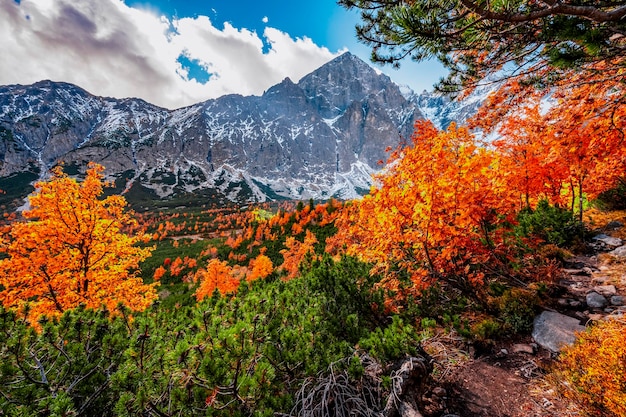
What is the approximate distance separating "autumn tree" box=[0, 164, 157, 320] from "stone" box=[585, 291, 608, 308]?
40.3 feet

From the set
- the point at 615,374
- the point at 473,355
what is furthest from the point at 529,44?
the point at 473,355

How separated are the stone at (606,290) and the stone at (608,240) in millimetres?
3472

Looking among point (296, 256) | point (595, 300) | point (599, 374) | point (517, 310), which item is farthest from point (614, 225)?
point (296, 256)

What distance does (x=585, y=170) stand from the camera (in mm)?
9000

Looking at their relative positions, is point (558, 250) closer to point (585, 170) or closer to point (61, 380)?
point (585, 170)

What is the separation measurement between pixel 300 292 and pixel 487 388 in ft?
10.6

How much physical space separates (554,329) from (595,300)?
1.63m

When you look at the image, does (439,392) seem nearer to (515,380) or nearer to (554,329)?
(515,380)

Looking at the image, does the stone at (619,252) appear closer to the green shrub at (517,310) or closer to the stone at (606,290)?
the stone at (606,290)

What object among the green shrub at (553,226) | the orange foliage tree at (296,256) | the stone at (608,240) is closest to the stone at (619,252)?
the stone at (608,240)

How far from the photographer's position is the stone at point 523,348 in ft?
15.2

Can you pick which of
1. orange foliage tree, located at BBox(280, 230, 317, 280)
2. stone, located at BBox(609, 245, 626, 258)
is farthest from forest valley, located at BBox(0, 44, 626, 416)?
orange foliage tree, located at BBox(280, 230, 317, 280)

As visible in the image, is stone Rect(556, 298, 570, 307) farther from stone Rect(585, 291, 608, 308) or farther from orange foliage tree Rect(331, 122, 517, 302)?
orange foliage tree Rect(331, 122, 517, 302)

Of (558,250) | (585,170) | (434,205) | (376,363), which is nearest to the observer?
(376,363)
